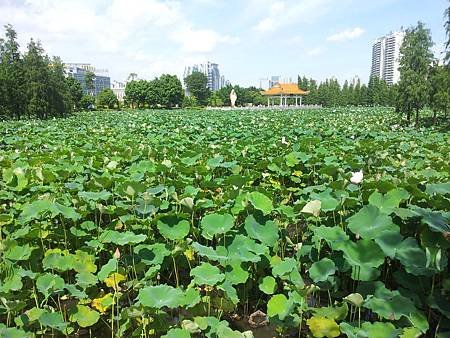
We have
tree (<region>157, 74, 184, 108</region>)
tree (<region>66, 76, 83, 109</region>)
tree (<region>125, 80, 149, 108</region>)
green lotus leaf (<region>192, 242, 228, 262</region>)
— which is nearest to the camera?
green lotus leaf (<region>192, 242, 228, 262</region>)

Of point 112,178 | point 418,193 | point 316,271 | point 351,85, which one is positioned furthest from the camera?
point 351,85

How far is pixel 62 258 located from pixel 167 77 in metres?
67.4

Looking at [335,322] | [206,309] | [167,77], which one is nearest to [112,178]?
[206,309]

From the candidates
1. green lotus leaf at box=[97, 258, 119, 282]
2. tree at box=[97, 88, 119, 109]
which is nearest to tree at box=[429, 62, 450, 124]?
green lotus leaf at box=[97, 258, 119, 282]

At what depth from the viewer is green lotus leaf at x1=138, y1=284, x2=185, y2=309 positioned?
1874 millimetres

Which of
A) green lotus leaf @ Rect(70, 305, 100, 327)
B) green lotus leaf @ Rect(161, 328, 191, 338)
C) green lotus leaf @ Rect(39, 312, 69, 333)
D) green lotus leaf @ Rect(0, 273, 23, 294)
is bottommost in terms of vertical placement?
green lotus leaf @ Rect(70, 305, 100, 327)

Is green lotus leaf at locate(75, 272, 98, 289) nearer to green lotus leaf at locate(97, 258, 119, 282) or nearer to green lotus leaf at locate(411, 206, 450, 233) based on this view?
green lotus leaf at locate(97, 258, 119, 282)

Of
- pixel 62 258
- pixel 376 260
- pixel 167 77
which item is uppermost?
pixel 167 77

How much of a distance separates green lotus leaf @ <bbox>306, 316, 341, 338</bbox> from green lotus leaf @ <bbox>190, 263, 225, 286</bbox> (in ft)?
1.71

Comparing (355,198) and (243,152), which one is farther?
(243,152)

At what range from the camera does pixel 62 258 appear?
95.0 inches

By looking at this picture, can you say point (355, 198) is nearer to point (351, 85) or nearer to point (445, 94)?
point (445, 94)

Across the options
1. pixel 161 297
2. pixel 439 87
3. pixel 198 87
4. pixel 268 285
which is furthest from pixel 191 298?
pixel 198 87

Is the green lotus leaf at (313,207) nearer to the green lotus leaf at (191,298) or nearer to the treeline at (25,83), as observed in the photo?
the green lotus leaf at (191,298)
